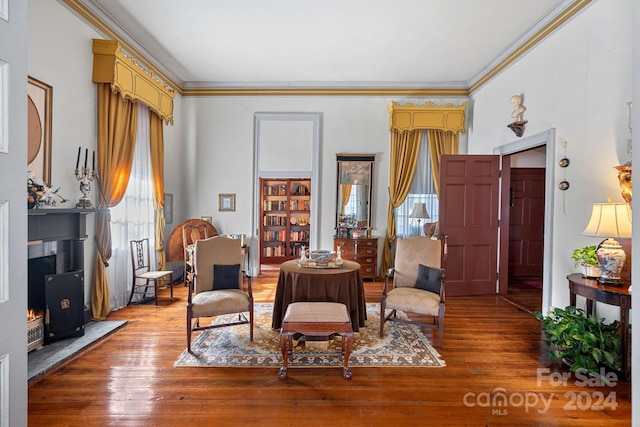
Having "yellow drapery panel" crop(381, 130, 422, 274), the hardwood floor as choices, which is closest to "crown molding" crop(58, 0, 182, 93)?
the hardwood floor

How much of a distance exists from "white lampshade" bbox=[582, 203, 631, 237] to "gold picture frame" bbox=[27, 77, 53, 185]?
521 centimetres

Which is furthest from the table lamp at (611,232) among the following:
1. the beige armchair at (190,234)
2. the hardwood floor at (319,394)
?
the beige armchair at (190,234)

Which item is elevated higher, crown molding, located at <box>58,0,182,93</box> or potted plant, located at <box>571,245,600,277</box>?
crown molding, located at <box>58,0,182,93</box>

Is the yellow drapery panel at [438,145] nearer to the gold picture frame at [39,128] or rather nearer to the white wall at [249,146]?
the white wall at [249,146]

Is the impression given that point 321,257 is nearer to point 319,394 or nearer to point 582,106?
point 319,394

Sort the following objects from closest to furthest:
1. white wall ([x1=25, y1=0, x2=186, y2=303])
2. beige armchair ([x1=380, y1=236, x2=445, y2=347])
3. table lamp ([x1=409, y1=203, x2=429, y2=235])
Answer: white wall ([x1=25, y1=0, x2=186, y2=303]) < beige armchair ([x1=380, y1=236, x2=445, y2=347]) < table lamp ([x1=409, y1=203, x2=429, y2=235])

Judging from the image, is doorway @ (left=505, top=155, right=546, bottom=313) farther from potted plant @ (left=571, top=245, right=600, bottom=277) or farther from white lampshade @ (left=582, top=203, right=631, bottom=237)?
white lampshade @ (left=582, top=203, right=631, bottom=237)

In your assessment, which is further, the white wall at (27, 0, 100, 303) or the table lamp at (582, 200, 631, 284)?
the white wall at (27, 0, 100, 303)

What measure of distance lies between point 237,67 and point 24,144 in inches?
190

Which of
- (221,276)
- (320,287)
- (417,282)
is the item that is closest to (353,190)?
(417,282)

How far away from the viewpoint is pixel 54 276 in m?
3.12

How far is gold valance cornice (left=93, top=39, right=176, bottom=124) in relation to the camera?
3.83m

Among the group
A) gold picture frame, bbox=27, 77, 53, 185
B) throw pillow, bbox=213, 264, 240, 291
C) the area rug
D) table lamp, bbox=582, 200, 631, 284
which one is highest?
gold picture frame, bbox=27, 77, 53, 185

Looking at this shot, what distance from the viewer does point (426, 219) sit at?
6078 mm
